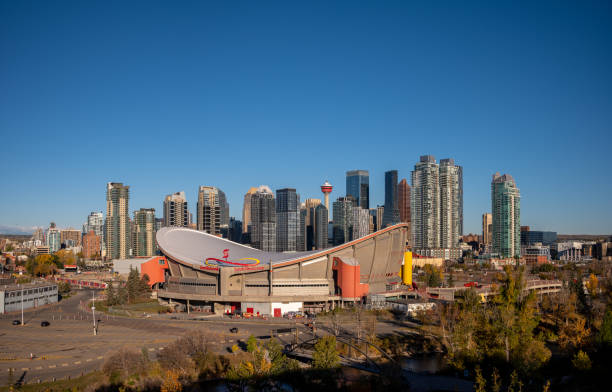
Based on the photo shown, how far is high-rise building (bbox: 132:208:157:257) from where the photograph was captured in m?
188

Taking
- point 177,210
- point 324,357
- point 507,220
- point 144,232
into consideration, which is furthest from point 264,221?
point 324,357

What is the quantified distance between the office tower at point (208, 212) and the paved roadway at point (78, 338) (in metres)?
118

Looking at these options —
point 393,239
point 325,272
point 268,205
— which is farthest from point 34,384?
point 268,205

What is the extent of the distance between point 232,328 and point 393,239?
31668 mm

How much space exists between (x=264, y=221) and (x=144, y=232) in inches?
1760

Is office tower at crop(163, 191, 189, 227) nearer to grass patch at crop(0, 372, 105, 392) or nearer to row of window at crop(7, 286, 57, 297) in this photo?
row of window at crop(7, 286, 57, 297)

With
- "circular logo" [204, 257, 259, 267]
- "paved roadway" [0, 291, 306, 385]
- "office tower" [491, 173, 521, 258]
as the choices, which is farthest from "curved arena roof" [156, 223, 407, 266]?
"office tower" [491, 173, 521, 258]

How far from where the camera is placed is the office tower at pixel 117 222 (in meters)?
192

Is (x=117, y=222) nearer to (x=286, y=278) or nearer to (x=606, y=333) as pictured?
(x=286, y=278)

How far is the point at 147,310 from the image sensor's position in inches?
2640

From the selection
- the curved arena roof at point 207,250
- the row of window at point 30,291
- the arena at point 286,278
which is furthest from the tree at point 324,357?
the row of window at point 30,291

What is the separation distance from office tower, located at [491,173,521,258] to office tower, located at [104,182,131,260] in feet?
462

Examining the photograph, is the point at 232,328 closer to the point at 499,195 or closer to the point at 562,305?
the point at 562,305

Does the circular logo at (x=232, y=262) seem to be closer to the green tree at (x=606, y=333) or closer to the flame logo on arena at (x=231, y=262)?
the flame logo on arena at (x=231, y=262)
